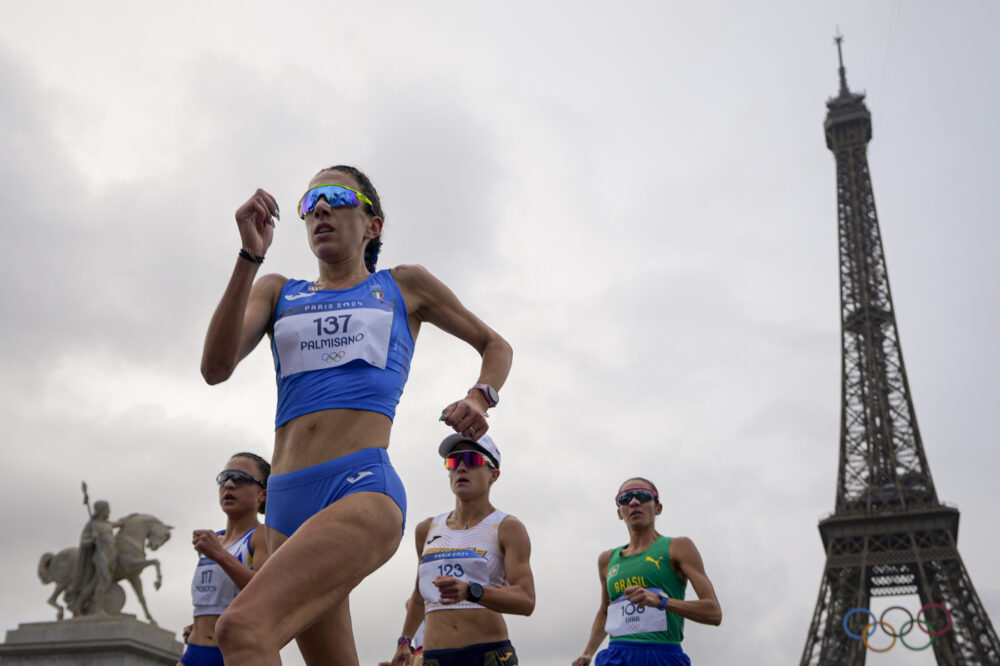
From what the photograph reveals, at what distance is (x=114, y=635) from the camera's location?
21.7 meters

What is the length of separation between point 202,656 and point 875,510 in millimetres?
58126

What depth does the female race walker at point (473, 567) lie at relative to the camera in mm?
6496

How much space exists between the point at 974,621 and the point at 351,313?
58465 millimetres

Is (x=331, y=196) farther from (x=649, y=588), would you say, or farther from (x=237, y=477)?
(x=649, y=588)

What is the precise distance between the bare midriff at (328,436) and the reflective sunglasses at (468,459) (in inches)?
138

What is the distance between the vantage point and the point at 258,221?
3598 mm

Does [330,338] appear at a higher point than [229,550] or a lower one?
lower

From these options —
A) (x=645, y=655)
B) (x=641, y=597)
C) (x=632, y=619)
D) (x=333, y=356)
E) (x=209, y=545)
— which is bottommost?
(x=209, y=545)

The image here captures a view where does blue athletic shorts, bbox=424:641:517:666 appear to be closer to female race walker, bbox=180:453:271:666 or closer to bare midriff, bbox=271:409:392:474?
female race walker, bbox=180:453:271:666

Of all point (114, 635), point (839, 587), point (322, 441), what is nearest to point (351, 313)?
point (322, 441)

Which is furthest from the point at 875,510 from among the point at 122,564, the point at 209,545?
the point at 209,545

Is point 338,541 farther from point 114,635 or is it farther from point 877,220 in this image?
point 877,220

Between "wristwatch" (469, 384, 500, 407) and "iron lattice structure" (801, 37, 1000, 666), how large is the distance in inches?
2127

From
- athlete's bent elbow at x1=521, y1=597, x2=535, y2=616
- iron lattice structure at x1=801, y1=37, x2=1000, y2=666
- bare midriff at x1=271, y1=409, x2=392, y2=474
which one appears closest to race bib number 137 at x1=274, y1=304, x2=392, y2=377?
bare midriff at x1=271, y1=409, x2=392, y2=474
